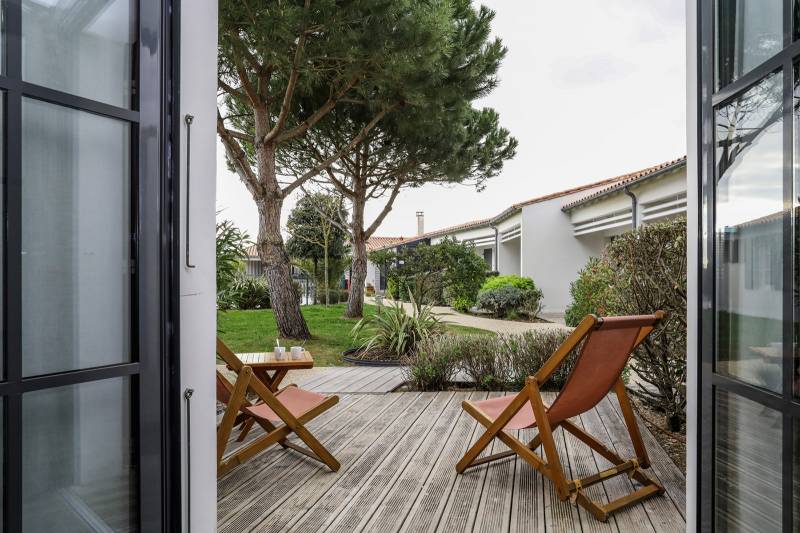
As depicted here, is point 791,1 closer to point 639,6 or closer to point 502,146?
point 639,6

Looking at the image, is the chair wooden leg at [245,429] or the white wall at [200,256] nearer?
the white wall at [200,256]

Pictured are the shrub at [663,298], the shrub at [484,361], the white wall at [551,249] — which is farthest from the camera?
the white wall at [551,249]

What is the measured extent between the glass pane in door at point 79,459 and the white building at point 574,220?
33.0ft

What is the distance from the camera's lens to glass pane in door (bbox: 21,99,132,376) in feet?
4.27

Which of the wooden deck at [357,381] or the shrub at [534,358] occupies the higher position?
the shrub at [534,358]

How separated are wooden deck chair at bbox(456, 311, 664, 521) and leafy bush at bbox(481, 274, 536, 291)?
10967mm

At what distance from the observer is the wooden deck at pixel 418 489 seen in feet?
8.67

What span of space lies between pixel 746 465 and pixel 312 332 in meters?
10.1

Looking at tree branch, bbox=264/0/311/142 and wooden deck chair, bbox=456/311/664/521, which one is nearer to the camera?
wooden deck chair, bbox=456/311/664/521

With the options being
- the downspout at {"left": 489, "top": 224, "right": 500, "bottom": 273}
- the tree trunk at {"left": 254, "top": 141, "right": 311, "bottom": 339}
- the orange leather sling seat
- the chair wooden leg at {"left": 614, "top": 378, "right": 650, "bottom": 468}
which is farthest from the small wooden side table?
the downspout at {"left": 489, "top": 224, "right": 500, "bottom": 273}

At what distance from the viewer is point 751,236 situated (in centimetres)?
148

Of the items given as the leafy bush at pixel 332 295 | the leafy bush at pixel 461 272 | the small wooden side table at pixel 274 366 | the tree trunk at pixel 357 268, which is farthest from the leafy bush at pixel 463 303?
the small wooden side table at pixel 274 366

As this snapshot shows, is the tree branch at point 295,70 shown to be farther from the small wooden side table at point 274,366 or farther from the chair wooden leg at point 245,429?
the chair wooden leg at point 245,429

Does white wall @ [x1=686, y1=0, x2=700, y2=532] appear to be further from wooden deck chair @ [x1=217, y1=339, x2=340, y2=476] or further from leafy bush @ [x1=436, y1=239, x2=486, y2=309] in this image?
leafy bush @ [x1=436, y1=239, x2=486, y2=309]
